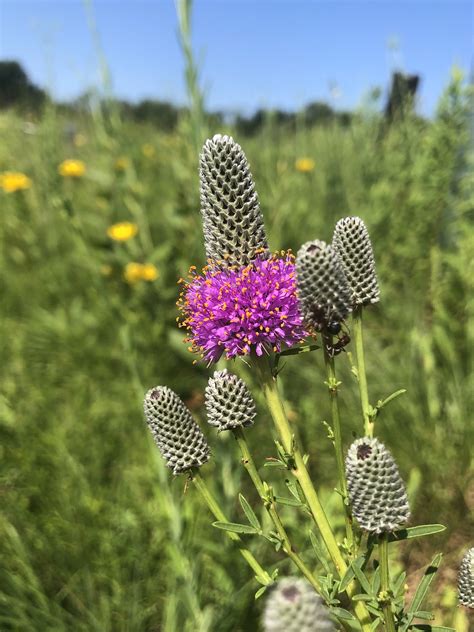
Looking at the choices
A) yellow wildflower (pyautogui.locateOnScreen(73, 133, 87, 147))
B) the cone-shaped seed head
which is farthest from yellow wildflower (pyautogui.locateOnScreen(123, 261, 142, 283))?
yellow wildflower (pyautogui.locateOnScreen(73, 133, 87, 147))

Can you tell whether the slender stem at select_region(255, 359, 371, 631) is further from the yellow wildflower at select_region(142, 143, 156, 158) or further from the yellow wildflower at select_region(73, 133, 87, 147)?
the yellow wildflower at select_region(73, 133, 87, 147)

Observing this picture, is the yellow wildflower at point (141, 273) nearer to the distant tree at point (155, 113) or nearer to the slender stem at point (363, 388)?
the slender stem at point (363, 388)

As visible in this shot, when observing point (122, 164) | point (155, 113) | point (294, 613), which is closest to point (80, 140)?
point (155, 113)

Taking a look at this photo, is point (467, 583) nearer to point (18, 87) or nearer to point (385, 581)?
A: point (385, 581)

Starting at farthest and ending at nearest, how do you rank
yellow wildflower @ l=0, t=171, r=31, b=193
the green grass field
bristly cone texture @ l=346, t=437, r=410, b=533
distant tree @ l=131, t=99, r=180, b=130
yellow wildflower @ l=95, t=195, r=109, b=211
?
distant tree @ l=131, t=99, r=180, b=130 → yellow wildflower @ l=95, t=195, r=109, b=211 → yellow wildflower @ l=0, t=171, r=31, b=193 → the green grass field → bristly cone texture @ l=346, t=437, r=410, b=533

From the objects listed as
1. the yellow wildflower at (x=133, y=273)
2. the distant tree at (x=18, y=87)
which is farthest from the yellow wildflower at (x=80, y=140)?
the yellow wildflower at (x=133, y=273)

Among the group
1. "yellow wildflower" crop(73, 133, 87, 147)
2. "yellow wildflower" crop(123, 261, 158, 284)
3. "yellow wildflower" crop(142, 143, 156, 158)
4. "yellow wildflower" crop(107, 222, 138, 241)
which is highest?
"yellow wildflower" crop(73, 133, 87, 147)
